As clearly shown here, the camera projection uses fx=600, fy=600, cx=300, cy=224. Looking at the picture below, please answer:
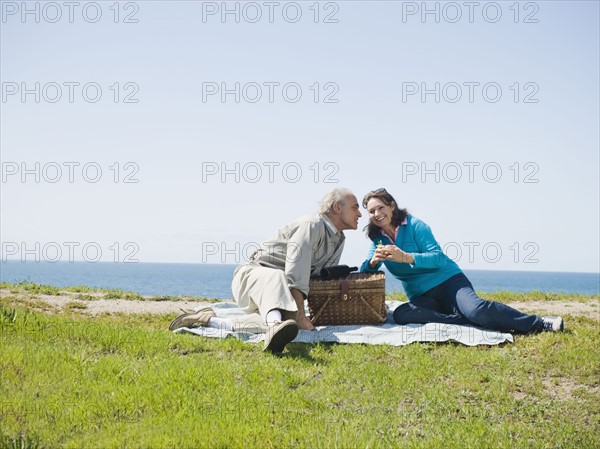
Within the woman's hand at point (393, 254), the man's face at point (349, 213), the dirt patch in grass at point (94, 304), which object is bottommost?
the dirt patch in grass at point (94, 304)

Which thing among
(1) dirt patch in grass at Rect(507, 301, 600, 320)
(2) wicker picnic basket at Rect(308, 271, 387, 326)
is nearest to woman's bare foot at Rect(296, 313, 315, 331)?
(2) wicker picnic basket at Rect(308, 271, 387, 326)

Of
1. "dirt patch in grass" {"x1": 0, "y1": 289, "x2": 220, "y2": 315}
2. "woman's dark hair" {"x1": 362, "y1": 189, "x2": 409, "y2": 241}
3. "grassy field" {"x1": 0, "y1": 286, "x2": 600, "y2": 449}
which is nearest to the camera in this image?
"grassy field" {"x1": 0, "y1": 286, "x2": 600, "y2": 449}

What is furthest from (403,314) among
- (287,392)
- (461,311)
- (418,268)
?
(287,392)

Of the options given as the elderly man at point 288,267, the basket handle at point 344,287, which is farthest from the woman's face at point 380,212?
the basket handle at point 344,287

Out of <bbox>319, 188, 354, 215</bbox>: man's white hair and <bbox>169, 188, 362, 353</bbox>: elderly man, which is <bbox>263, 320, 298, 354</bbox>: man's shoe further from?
<bbox>319, 188, 354, 215</bbox>: man's white hair

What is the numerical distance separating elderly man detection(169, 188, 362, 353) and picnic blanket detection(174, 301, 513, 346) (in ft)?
0.65

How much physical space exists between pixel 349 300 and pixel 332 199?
1325 mm

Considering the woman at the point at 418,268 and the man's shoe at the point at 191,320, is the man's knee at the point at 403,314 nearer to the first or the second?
the woman at the point at 418,268

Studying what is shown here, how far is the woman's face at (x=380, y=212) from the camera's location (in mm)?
7863

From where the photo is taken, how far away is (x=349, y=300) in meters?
7.73

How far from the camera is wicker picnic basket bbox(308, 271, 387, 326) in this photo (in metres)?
7.64

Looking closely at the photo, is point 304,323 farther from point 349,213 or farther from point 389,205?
point 389,205

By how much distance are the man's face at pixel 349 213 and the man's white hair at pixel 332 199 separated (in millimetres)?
54

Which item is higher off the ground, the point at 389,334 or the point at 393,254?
the point at 393,254
